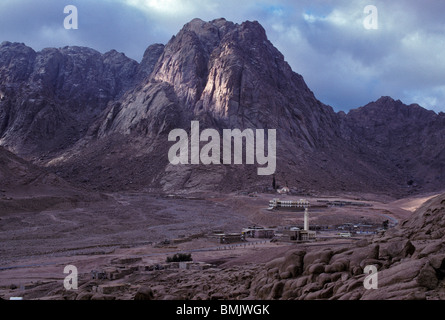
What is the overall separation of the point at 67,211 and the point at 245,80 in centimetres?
7136

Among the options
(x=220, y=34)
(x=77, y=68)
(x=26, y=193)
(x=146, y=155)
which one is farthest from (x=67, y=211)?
(x=77, y=68)

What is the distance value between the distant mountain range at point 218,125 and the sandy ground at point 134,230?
2047 centimetres

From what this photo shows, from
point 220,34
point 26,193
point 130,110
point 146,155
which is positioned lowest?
point 26,193

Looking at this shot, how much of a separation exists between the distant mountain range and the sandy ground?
20.5 meters

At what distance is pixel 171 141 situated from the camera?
4291 inches

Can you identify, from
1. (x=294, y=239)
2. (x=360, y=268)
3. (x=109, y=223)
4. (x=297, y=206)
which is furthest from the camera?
(x=297, y=206)

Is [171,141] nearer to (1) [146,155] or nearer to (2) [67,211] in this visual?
(1) [146,155]

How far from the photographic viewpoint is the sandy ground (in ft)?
94.1

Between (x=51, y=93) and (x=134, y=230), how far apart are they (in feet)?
410

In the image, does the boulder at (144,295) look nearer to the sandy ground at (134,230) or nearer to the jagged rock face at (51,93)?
the sandy ground at (134,230)

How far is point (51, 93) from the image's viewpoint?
160m

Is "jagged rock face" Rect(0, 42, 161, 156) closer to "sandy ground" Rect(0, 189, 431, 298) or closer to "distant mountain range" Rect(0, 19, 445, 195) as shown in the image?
"distant mountain range" Rect(0, 19, 445, 195)

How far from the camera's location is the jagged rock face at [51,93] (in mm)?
137125

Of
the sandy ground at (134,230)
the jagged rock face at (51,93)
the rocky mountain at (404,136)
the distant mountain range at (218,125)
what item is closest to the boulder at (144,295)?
the sandy ground at (134,230)
